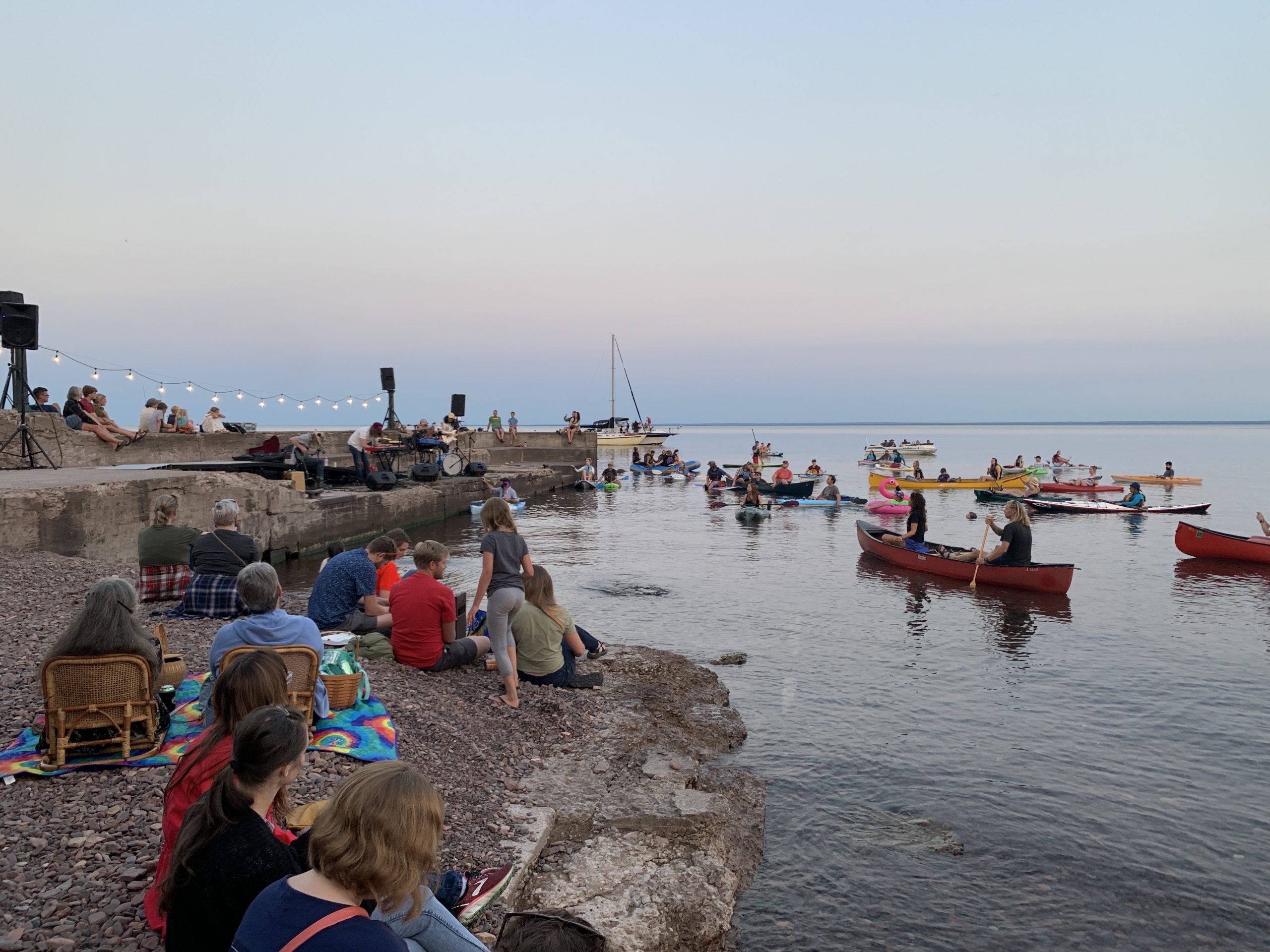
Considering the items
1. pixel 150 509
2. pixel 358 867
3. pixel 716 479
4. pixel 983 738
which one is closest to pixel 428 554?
pixel 358 867

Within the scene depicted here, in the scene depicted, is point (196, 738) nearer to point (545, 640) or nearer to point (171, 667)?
point (171, 667)

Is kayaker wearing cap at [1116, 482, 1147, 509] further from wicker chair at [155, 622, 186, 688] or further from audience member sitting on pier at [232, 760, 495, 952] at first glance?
audience member sitting on pier at [232, 760, 495, 952]

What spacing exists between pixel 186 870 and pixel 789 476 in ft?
121

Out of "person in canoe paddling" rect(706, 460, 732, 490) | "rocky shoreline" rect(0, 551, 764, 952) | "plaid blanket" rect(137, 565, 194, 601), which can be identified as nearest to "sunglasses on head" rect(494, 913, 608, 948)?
"rocky shoreline" rect(0, 551, 764, 952)

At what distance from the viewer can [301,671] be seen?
18.0 feet

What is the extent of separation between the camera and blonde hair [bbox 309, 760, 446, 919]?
2438 millimetres

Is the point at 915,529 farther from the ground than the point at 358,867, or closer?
closer

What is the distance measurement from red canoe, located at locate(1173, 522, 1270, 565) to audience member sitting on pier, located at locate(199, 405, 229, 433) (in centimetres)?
2679

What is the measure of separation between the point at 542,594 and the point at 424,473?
880 inches

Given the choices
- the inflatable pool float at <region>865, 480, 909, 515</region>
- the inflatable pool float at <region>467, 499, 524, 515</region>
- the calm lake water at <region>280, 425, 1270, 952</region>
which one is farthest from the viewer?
the inflatable pool float at <region>865, 480, 909, 515</region>

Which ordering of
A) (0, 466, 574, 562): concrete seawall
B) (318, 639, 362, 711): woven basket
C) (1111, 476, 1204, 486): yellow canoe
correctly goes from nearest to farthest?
1. (318, 639, 362, 711): woven basket
2. (0, 466, 574, 562): concrete seawall
3. (1111, 476, 1204, 486): yellow canoe

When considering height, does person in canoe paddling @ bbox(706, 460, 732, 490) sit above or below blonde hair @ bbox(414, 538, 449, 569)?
below

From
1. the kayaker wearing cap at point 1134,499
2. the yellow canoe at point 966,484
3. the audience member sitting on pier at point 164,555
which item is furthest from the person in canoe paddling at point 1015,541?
the yellow canoe at point 966,484

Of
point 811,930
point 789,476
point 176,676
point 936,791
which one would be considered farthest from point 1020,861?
point 789,476
